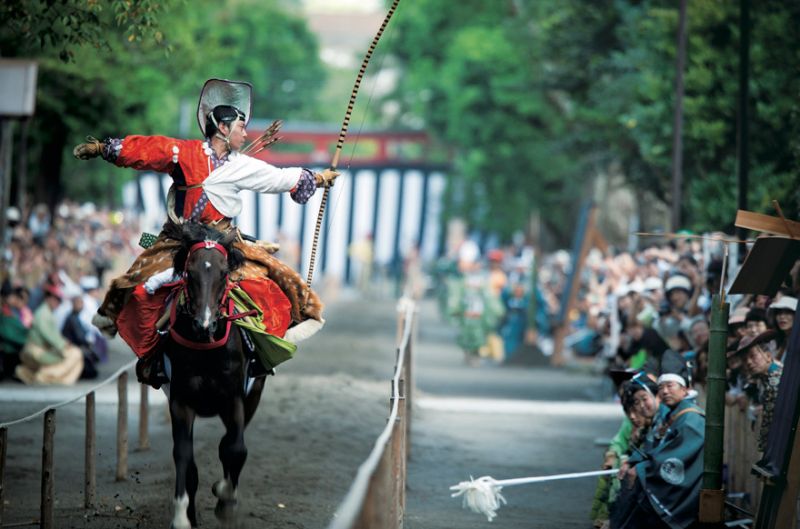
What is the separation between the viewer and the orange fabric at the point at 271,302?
34.6 feet

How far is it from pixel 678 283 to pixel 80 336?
8703 millimetres

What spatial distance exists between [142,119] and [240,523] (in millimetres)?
26526

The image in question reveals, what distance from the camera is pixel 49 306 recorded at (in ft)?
67.9

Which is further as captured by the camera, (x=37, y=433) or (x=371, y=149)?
(x=371, y=149)

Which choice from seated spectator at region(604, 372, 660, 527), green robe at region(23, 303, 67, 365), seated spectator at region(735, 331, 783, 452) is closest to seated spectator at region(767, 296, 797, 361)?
seated spectator at region(735, 331, 783, 452)

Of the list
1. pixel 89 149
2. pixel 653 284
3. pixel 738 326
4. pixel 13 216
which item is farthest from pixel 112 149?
pixel 13 216

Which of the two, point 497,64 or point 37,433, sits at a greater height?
point 497,64

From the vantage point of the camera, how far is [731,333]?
12219mm

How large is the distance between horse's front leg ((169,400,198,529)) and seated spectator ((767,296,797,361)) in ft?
14.7

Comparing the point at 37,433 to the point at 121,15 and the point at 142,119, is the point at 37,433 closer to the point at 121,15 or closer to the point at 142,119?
the point at 121,15

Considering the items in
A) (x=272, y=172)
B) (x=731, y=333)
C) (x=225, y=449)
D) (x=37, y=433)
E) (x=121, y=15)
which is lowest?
(x=37, y=433)

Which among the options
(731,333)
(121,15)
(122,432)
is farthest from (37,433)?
(731,333)

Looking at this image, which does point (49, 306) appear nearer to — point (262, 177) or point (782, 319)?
point (262, 177)

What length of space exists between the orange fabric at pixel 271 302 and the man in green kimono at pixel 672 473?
260 cm
